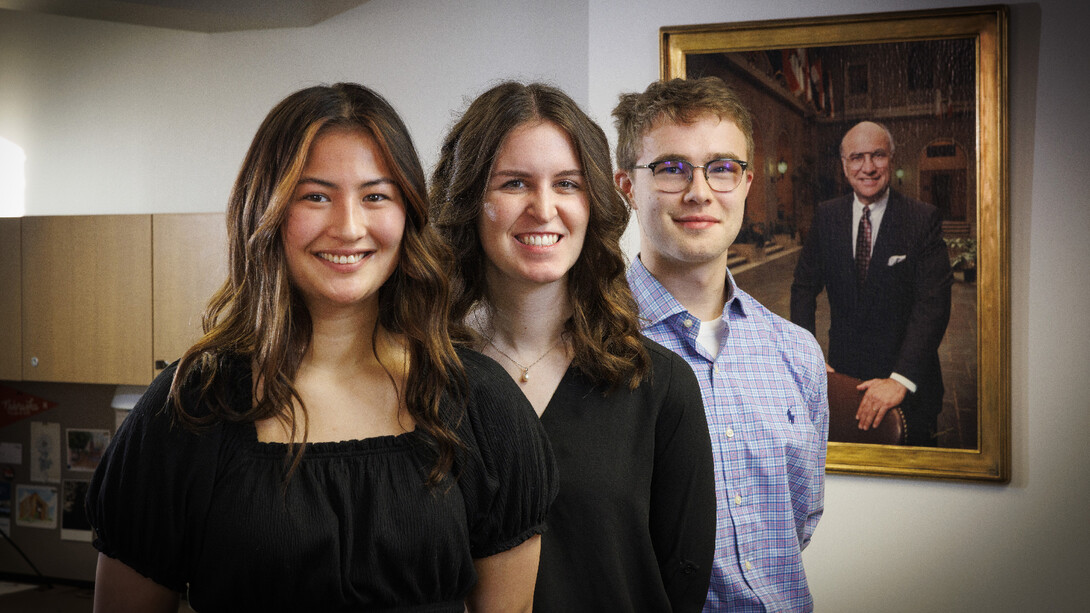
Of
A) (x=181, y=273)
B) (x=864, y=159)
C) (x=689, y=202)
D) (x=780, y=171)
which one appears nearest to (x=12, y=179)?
(x=181, y=273)

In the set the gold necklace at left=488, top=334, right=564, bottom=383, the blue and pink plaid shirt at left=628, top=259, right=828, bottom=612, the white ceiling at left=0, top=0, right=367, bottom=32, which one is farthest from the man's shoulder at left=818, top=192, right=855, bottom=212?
the white ceiling at left=0, top=0, right=367, bottom=32

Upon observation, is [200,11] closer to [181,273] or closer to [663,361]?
[181,273]

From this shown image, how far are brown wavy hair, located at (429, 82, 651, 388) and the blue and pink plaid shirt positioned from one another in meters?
0.18

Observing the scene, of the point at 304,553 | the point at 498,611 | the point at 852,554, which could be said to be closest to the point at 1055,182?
the point at 852,554

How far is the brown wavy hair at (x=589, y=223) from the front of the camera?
4.95 ft

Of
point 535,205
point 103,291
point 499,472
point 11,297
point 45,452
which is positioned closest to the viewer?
point 499,472

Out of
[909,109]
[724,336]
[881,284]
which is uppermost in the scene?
[909,109]

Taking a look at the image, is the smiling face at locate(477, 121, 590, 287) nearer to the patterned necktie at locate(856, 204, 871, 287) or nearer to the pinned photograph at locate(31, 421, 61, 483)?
the patterned necktie at locate(856, 204, 871, 287)

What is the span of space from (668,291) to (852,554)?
66.5 inches

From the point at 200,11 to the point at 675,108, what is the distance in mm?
2896

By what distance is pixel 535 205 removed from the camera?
4.81 feet

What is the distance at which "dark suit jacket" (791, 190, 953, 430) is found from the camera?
9.61ft

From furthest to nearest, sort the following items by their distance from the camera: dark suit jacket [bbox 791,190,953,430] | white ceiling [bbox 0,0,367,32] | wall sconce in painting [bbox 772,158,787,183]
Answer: white ceiling [bbox 0,0,367,32], wall sconce in painting [bbox 772,158,787,183], dark suit jacket [bbox 791,190,953,430]

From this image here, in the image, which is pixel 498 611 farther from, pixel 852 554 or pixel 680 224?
pixel 852 554
